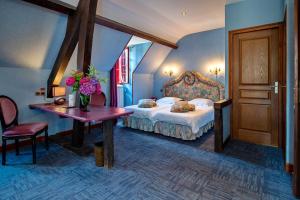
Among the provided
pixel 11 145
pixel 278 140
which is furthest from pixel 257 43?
pixel 11 145

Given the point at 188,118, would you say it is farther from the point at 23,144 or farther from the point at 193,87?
the point at 23,144

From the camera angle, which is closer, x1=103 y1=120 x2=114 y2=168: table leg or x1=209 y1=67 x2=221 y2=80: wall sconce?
x1=103 y1=120 x2=114 y2=168: table leg

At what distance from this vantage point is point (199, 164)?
2639 mm

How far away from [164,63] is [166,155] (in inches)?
168

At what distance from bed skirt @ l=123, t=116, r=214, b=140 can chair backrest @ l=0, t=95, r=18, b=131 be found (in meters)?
2.31

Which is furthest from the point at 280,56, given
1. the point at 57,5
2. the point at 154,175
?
the point at 57,5

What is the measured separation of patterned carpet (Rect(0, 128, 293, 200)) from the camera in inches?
77.1

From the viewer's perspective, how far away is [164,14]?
421 centimetres

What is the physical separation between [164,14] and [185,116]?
2.40 metres

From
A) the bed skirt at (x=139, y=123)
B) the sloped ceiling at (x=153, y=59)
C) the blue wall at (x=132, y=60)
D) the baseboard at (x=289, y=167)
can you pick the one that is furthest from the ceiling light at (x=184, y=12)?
the baseboard at (x=289, y=167)

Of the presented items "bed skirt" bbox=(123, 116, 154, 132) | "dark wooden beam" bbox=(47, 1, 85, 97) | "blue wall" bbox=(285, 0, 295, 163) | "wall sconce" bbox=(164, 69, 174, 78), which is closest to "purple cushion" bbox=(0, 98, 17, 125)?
"dark wooden beam" bbox=(47, 1, 85, 97)

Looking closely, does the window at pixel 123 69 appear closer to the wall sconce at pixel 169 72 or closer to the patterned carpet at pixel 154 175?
the wall sconce at pixel 169 72

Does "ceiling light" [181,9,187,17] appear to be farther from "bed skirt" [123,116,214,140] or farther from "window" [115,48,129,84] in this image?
"window" [115,48,129,84]

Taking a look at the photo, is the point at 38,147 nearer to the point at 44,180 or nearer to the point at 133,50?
the point at 44,180
